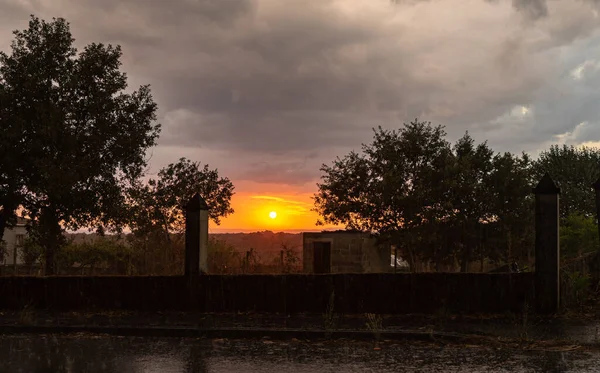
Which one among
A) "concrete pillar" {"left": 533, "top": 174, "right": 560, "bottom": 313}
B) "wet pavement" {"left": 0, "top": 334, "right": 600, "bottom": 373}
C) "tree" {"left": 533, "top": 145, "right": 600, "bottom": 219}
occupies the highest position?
"tree" {"left": 533, "top": 145, "right": 600, "bottom": 219}

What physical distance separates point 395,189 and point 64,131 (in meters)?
A: 15.7

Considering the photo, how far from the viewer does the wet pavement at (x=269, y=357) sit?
23.6 ft

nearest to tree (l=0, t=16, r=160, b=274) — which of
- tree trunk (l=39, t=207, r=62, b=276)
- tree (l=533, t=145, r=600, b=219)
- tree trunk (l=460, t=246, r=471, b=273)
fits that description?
tree trunk (l=39, t=207, r=62, b=276)

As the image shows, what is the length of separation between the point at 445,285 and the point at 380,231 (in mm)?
17663

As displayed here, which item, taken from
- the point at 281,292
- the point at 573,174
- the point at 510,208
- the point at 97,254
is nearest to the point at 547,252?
the point at 281,292

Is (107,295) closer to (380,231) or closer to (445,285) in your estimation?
(445,285)

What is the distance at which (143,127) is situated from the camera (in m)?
23.1

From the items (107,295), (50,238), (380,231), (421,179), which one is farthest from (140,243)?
(107,295)

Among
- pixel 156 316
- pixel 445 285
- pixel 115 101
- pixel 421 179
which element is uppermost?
pixel 115 101

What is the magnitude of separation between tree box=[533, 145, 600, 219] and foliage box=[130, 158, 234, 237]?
26496 millimetres

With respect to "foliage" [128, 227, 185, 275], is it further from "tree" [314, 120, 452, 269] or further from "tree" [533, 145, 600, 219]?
"tree" [533, 145, 600, 219]

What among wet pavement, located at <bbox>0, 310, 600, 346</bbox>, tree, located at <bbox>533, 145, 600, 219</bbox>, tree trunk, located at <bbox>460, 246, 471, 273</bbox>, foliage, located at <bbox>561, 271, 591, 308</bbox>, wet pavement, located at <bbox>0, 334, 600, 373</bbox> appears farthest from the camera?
tree, located at <bbox>533, 145, 600, 219</bbox>

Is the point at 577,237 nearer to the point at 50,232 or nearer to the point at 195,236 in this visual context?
→ the point at 195,236

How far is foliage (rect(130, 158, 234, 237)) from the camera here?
100ft
